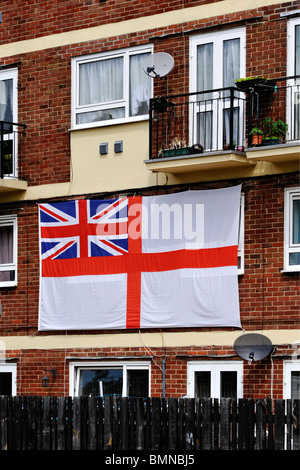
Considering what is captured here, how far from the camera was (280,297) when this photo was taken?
774 inches

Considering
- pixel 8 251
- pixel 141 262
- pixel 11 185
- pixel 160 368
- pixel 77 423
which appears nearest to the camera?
pixel 77 423

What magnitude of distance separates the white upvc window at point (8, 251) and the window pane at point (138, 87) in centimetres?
327

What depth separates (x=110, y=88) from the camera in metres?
22.1

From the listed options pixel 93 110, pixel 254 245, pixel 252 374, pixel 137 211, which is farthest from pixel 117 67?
pixel 252 374

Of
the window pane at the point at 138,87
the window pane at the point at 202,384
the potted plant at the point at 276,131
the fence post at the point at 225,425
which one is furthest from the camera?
the window pane at the point at 138,87

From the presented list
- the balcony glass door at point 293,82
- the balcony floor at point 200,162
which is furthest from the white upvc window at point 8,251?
the balcony glass door at point 293,82

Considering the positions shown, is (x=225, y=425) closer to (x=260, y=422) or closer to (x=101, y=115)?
(x=260, y=422)

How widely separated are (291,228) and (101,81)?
4844 mm

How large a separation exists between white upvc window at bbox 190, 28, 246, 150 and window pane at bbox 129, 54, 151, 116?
3.29 feet

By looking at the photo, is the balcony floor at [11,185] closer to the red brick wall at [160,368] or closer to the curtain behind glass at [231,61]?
the red brick wall at [160,368]

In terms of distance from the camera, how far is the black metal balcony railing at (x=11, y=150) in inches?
906

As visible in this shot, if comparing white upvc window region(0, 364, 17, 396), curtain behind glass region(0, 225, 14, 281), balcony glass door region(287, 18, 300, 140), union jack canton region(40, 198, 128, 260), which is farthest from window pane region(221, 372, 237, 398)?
curtain behind glass region(0, 225, 14, 281)

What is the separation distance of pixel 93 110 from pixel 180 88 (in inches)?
75.9

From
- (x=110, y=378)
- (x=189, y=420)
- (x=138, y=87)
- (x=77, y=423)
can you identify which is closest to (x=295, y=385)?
(x=189, y=420)
